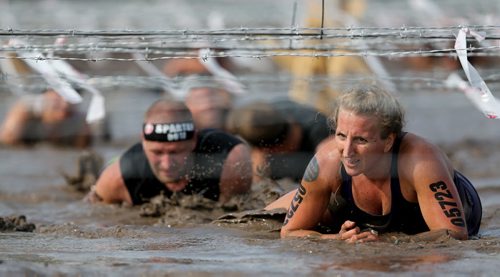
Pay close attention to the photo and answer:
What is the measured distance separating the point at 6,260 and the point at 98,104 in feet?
7.14

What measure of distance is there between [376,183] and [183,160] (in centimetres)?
277

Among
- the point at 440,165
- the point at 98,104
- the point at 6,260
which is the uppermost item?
the point at 98,104

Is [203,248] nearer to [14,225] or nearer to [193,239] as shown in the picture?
[193,239]

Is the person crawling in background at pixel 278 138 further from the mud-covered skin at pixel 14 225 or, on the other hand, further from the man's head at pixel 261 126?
the mud-covered skin at pixel 14 225

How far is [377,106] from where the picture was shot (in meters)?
6.60

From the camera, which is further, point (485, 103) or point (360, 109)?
point (485, 103)

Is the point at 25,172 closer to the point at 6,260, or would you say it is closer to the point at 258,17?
the point at 6,260

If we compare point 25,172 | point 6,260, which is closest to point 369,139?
point 6,260

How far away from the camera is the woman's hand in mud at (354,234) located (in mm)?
A: 6785

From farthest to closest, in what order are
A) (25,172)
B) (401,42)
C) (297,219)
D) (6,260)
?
(25,172) < (401,42) < (297,219) < (6,260)

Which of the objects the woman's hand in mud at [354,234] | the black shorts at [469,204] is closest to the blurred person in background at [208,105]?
the black shorts at [469,204]

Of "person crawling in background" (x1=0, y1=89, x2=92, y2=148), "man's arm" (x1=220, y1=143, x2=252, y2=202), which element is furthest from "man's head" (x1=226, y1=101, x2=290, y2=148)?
"person crawling in background" (x1=0, y1=89, x2=92, y2=148)

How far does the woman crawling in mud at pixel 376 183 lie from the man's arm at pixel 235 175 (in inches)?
86.8

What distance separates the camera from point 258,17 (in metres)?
19.9
